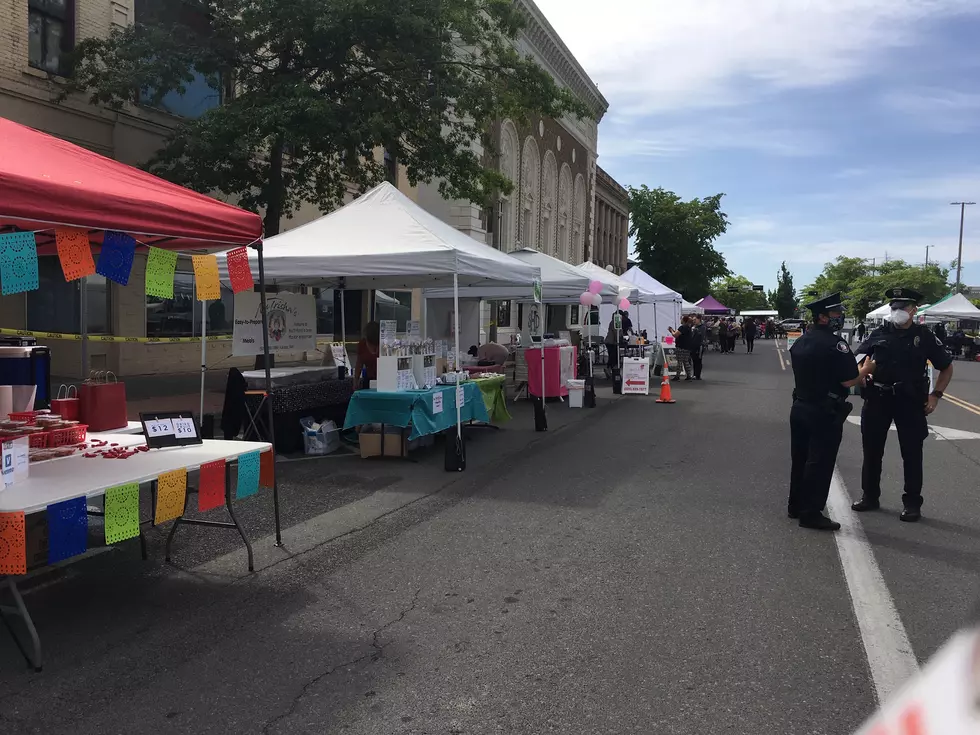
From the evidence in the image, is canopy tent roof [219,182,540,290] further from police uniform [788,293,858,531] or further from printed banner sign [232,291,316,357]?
police uniform [788,293,858,531]

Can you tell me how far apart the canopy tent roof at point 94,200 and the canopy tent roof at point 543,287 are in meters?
10.2

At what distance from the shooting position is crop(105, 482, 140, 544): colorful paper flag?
422cm

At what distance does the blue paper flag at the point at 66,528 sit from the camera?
12.9 ft

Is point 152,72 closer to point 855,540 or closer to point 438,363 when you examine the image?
point 438,363

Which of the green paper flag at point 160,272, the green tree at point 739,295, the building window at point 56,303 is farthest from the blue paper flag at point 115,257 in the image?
the green tree at point 739,295

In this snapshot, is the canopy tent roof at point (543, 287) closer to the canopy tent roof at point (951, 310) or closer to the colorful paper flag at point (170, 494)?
the colorful paper flag at point (170, 494)

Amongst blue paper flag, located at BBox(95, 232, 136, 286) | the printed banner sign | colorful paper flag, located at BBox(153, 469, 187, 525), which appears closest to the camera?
colorful paper flag, located at BBox(153, 469, 187, 525)

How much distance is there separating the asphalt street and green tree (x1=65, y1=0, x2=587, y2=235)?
814 centimetres

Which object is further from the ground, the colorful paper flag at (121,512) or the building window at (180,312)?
the building window at (180,312)

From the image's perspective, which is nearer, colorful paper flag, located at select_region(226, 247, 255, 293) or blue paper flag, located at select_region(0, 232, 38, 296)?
blue paper flag, located at select_region(0, 232, 38, 296)

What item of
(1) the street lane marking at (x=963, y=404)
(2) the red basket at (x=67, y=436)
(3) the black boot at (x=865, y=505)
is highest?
(2) the red basket at (x=67, y=436)

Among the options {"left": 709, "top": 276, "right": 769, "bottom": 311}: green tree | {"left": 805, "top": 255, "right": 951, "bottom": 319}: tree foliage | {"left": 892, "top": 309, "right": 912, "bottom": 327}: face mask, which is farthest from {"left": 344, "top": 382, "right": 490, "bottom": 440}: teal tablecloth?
{"left": 709, "top": 276, "right": 769, "bottom": 311}: green tree

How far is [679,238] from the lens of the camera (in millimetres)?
59281

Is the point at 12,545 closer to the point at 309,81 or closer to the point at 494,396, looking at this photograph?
the point at 494,396
